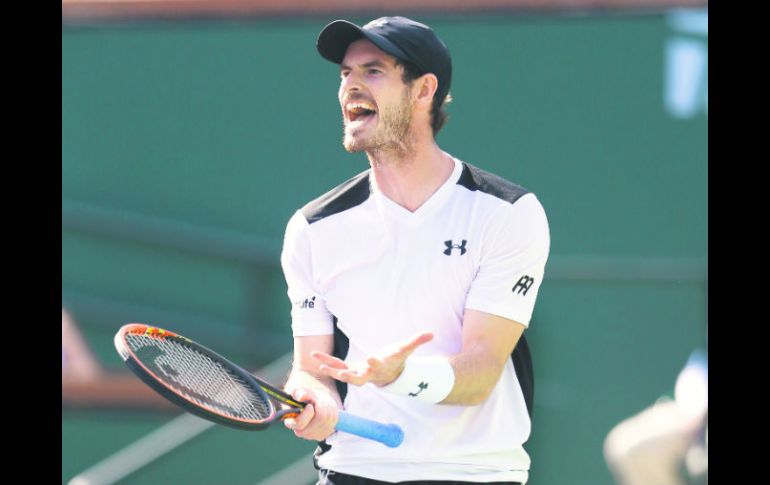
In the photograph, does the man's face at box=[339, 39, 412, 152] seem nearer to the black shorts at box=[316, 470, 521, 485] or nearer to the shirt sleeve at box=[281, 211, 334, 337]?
the shirt sleeve at box=[281, 211, 334, 337]

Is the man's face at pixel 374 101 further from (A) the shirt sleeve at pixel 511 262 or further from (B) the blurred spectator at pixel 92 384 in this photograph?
(B) the blurred spectator at pixel 92 384

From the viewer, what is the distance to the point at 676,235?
6.04m

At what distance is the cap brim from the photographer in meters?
3.06

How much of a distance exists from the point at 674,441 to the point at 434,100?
251cm

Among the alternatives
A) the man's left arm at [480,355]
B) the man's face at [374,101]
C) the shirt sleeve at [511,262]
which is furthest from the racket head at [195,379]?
the man's face at [374,101]

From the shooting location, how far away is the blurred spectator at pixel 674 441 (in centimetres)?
516

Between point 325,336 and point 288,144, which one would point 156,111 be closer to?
point 288,144

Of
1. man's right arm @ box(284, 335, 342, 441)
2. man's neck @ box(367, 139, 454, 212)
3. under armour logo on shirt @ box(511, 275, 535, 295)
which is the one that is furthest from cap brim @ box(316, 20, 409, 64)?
man's right arm @ box(284, 335, 342, 441)

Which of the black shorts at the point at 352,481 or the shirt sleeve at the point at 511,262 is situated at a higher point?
the shirt sleeve at the point at 511,262

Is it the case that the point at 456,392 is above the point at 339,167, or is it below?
below

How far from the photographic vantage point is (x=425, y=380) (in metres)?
2.79

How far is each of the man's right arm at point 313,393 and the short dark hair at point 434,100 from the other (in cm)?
63

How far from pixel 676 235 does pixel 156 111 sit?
2.72m
